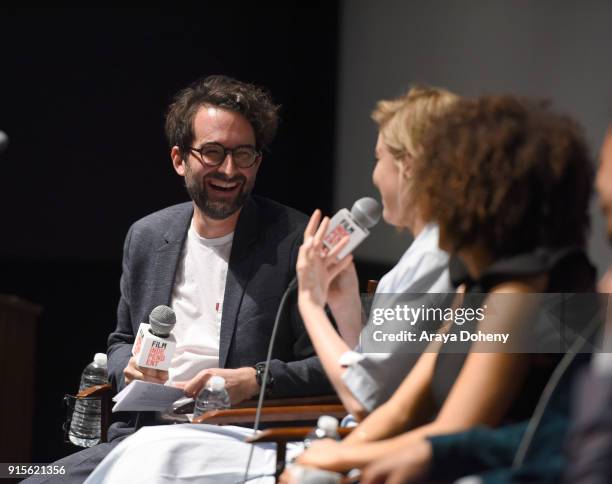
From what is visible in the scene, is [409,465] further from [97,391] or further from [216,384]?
[97,391]

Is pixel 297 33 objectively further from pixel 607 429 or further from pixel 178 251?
pixel 607 429

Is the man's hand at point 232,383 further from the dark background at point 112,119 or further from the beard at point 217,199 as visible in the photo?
the dark background at point 112,119

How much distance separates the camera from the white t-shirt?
3.47 metres

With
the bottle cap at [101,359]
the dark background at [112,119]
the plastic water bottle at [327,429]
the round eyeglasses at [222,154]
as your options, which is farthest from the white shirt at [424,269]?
the dark background at [112,119]

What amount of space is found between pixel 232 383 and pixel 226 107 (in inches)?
37.8

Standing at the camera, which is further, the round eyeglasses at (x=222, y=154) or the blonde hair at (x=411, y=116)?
the round eyeglasses at (x=222, y=154)

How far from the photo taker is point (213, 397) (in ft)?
10.5

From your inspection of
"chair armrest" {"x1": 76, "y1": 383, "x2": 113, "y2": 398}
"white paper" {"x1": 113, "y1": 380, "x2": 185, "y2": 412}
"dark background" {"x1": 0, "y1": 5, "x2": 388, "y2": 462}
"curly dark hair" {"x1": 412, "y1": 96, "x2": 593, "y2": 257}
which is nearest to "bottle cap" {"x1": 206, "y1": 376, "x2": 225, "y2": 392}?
"white paper" {"x1": 113, "y1": 380, "x2": 185, "y2": 412}

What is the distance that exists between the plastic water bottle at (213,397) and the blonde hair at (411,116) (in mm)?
935

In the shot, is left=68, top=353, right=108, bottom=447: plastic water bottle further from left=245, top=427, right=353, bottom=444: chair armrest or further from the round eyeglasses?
left=245, top=427, right=353, bottom=444: chair armrest

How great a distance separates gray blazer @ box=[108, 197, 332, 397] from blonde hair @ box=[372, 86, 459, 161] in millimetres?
944

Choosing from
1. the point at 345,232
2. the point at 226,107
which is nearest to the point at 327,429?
the point at 345,232

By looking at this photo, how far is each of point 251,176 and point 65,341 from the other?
8.66ft

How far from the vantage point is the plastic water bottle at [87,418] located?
3.89m
